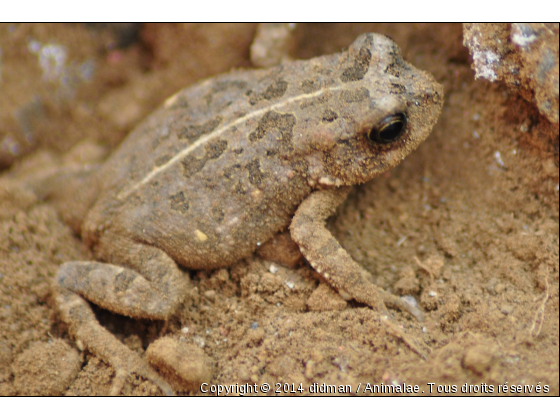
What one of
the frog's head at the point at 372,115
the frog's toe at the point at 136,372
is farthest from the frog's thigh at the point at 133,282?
the frog's head at the point at 372,115

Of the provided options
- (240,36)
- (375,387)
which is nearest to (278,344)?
(375,387)

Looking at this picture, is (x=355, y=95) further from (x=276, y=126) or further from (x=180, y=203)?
(x=180, y=203)

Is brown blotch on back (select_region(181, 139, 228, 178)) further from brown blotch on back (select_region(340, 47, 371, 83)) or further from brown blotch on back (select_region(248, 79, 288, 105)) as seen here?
brown blotch on back (select_region(340, 47, 371, 83))

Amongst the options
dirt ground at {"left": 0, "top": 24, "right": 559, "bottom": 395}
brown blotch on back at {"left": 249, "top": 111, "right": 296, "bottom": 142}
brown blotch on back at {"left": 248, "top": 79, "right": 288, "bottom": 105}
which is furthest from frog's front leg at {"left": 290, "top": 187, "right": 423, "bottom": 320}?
brown blotch on back at {"left": 248, "top": 79, "right": 288, "bottom": 105}

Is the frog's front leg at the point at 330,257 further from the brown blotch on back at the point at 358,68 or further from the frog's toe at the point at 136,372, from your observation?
the frog's toe at the point at 136,372

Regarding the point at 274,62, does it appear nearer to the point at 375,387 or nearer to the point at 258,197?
the point at 258,197

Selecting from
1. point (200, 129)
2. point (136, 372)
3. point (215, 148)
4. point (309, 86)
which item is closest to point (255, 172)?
point (215, 148)

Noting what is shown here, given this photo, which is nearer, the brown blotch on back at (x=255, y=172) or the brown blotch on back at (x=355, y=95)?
the brown blotch on back at (x=355, y=95)
